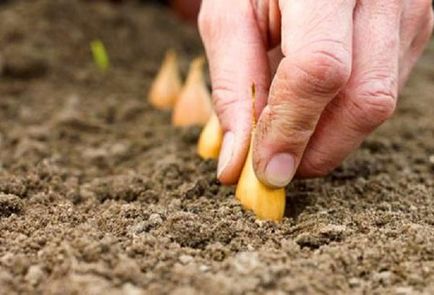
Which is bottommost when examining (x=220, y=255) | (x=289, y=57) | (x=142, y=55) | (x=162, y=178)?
(x=142, y=55)

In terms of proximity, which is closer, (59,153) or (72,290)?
(72,290)

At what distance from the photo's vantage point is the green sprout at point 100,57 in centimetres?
199

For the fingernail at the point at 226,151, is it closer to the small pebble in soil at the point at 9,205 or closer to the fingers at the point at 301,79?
the fingers at the point at 301,79

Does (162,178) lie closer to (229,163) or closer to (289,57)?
(229,163)

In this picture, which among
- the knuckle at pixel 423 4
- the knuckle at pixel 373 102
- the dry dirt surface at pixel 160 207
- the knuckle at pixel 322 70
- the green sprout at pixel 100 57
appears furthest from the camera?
the green sprout at pixel 100 57

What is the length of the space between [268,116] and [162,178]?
285mm

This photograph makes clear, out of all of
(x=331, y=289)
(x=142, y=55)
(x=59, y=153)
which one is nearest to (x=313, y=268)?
(x=331, y=289)

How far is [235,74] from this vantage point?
3.87 feet

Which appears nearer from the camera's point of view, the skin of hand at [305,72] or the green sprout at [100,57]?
the skin of hand at [305,72]

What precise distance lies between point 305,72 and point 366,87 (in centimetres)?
14

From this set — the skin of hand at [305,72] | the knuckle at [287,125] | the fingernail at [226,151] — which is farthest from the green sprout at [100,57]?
the knuckle at [287,125]

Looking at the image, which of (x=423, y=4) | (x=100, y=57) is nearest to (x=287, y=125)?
(x=423, y=4)

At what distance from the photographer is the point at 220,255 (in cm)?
92

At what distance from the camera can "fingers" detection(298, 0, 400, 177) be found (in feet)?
3.51
